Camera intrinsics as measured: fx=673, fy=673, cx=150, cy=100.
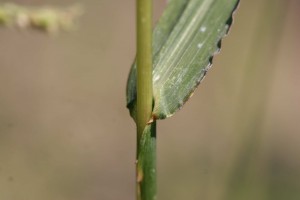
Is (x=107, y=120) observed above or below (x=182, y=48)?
below

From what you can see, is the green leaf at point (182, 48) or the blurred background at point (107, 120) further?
the blurred background at point (107, 120)

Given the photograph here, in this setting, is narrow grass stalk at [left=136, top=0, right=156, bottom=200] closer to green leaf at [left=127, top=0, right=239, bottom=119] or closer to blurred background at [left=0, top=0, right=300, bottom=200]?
green leaf at [left=127, top=0, right=239, bottom=119]

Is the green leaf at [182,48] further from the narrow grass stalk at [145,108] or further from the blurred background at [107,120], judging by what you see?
the blurred background at [107,120]

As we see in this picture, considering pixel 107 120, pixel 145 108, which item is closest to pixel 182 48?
pixel 145 108

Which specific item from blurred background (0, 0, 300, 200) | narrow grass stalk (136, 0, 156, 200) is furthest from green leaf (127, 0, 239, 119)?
blurred background (0, 0, 300, 200)

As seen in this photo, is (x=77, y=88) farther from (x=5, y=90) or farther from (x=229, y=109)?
(x=229, y=109)

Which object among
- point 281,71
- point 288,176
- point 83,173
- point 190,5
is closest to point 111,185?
point 83,173

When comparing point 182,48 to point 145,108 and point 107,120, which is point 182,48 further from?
point 107,120

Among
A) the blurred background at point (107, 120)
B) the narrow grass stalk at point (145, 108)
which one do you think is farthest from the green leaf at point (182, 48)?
the blurred background at point (107, 120)
